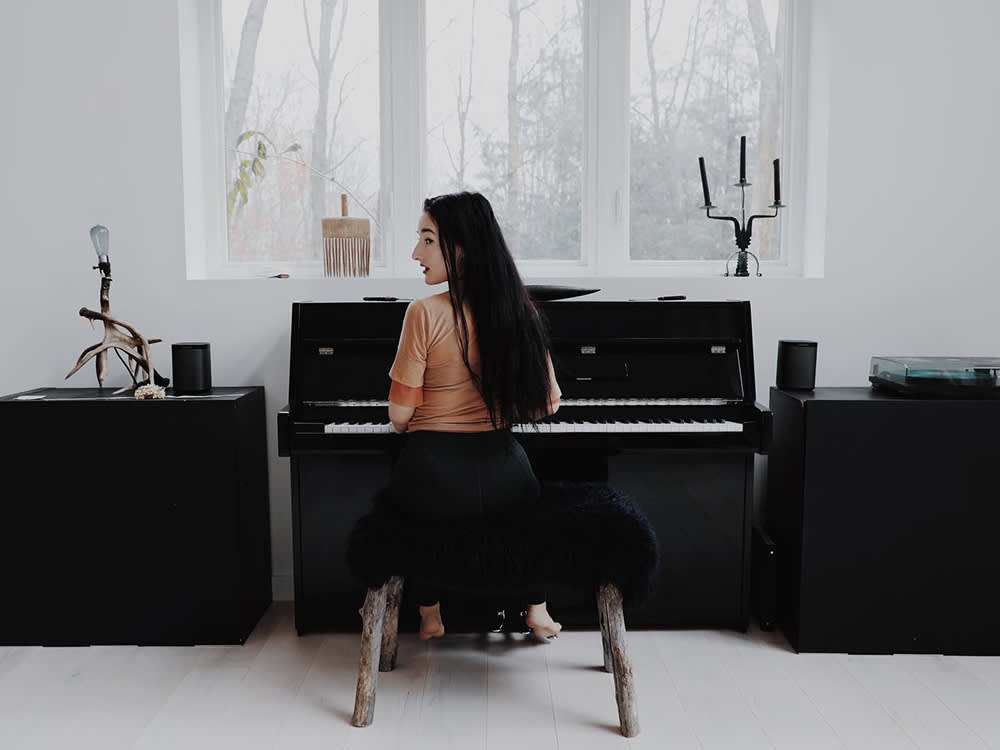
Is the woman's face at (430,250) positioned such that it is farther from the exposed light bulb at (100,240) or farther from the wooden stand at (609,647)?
the exposed light bulb at (100,240)

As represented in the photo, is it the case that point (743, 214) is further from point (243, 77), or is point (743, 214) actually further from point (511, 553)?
point (243, 77)

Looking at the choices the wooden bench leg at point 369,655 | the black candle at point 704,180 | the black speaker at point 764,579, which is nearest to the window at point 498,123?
the black candle at point 704,180

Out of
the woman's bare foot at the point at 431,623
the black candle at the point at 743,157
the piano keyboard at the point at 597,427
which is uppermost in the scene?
the black candle at the point at 743,157

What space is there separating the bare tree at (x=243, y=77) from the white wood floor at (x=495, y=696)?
182 cm

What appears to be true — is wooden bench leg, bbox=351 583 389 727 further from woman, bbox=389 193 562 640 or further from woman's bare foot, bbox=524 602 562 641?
woman's bare foot, bbox=524 602 562 641

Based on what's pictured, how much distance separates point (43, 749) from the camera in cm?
202

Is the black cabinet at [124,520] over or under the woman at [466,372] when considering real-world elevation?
under

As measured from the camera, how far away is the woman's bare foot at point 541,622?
249 centimetres

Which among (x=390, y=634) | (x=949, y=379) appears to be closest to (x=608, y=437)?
(x=390, y=634)

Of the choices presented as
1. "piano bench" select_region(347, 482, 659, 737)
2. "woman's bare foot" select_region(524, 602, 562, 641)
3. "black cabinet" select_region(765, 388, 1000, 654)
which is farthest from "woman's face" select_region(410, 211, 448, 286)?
"black cabinet" select_region(765, 388, 1000, 654)

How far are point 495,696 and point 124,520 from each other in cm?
128

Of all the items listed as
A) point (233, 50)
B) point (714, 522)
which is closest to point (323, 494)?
point (714, 522)

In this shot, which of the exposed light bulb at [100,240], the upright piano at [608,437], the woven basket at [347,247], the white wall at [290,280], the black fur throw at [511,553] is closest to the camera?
the black fur throw at [511,553]

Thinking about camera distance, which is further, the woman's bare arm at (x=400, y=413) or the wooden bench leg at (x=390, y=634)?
the wooden bench leg at (x=390, y=634)
